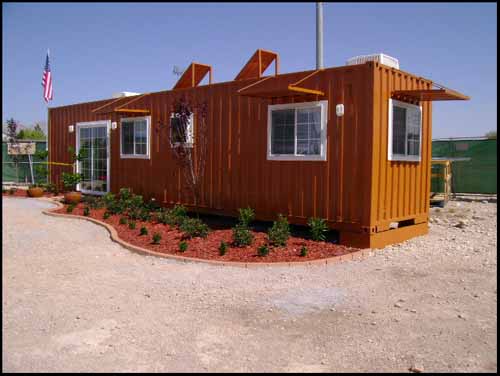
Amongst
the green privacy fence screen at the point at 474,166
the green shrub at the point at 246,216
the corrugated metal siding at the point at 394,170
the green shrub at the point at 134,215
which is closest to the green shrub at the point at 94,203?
the green shrub at the point at 134,215

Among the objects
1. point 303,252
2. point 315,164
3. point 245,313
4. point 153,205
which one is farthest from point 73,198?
point 245,313

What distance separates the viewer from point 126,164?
13.5 metres

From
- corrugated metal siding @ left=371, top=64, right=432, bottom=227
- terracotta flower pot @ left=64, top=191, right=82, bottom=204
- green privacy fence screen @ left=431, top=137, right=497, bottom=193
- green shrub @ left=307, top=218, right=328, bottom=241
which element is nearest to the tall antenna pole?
corrugated metal siding @ left=371, top=64, right=432, bottom=227

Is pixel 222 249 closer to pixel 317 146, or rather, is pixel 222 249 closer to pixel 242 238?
pixel 242 238

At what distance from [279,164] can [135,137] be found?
5226 mm

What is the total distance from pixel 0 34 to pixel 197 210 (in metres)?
6.60

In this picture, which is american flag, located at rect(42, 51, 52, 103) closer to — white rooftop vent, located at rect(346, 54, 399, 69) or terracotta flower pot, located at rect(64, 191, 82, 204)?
terracotta flower pot, located at rect(64, 191, 82, 204)

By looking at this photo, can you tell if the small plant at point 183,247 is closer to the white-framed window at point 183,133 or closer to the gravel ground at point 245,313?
the gravel ground at point 245,313

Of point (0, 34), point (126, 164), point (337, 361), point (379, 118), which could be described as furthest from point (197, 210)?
point (337, 361)

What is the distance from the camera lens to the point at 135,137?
13.2m

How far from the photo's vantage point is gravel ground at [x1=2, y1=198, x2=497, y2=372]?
13.2 feet

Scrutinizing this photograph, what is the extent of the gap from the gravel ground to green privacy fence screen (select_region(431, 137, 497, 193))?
9.75m

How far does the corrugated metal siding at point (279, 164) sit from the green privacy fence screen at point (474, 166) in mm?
8513

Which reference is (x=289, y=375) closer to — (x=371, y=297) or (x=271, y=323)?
(x=271, y=323)
